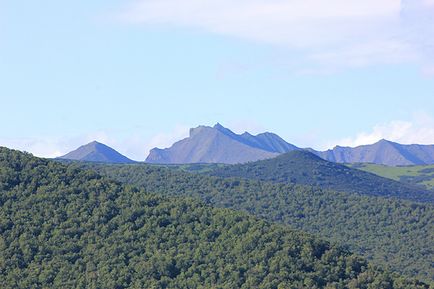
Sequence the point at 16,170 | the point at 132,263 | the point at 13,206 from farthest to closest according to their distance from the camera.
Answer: the point at 16,170 → the point at 13,206 → the point at 132,263

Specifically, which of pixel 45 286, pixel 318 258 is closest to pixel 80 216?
pixel 45 286

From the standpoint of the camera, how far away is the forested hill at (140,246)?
102 meters

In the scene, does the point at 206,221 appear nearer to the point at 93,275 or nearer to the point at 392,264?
the point at 93,275

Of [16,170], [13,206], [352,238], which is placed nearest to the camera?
[13,206]

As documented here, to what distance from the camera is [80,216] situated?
113500 millimetres

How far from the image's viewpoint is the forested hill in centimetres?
10206

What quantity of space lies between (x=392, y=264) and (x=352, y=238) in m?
25.0

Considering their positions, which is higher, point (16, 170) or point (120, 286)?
point (16, 170)

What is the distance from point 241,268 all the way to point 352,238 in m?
95.2

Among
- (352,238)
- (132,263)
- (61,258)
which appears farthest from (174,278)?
(352,238)

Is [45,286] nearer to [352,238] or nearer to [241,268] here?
[241,268]

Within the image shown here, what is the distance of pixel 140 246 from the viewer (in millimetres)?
108625

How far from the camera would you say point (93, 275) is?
10144cm

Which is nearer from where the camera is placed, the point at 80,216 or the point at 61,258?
the point at 61,258
